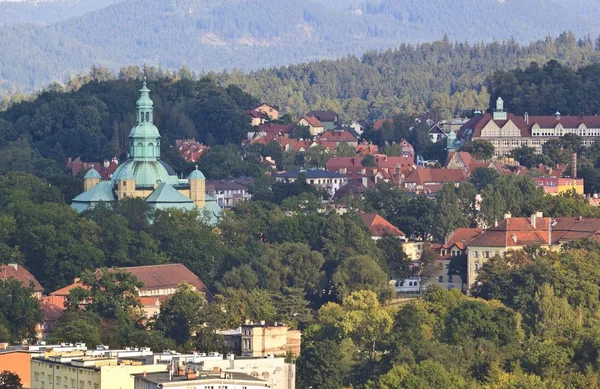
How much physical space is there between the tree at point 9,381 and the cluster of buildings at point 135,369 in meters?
0.46

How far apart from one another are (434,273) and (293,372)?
2565 cm

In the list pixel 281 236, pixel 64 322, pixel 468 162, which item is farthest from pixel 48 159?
pixel 64 322

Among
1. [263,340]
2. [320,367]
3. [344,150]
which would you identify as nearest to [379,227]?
[263,340]

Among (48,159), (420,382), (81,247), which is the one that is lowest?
(420,382)

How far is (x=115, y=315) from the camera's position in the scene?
6994 centimetres

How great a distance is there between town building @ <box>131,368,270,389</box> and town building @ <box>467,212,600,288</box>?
3261 cm

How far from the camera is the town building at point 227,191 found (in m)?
110

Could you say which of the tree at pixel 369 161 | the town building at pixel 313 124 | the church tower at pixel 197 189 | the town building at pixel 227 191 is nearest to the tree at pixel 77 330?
the church tower at pixel 197 189

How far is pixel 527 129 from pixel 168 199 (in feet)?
139

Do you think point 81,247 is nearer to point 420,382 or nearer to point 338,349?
point 338,349

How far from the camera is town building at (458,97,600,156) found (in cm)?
12912

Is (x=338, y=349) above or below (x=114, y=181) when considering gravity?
below

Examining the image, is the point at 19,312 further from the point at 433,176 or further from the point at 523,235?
the point at 433,176

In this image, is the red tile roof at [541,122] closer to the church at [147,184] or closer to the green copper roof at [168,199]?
the church at [147,184]
